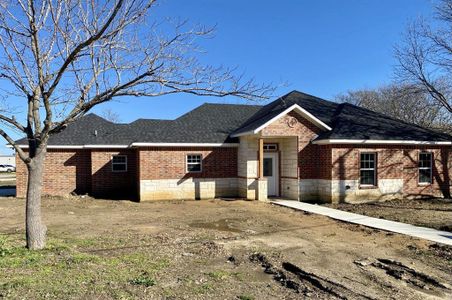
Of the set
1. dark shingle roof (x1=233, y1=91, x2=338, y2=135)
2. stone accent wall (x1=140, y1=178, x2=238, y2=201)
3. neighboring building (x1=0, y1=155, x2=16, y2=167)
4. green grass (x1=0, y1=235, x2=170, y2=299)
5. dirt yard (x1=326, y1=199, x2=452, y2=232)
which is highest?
dark shingle roof (x1=233, y1=91, x2=338, y2=135)

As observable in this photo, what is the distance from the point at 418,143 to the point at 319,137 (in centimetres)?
486

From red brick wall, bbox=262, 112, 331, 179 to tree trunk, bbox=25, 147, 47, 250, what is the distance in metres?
11.5

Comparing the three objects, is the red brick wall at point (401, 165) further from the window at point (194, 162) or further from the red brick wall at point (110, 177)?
the red brick wall at point (110, 177)

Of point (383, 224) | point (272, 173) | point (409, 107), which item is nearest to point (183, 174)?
point (272, 173)

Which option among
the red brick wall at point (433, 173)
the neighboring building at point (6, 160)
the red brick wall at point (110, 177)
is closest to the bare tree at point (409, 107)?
the red brick wall at point (433, 173)

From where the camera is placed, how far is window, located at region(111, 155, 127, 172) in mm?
21875

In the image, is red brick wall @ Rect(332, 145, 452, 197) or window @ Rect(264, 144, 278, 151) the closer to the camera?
red brick wall @ Rect(332, 145, 452, 197)

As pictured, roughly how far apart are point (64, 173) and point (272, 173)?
11137mm

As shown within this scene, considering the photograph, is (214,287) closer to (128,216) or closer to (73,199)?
(128,216)

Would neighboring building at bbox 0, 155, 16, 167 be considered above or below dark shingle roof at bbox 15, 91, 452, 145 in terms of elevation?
below

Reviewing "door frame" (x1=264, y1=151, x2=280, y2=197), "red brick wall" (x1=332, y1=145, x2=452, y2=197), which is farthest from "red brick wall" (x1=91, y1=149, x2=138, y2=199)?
"red brick wall" (x1=332, y1=145, x2=452, y2=197)

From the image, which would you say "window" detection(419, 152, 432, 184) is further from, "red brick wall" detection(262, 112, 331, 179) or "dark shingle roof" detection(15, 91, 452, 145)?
"red brick wall" detection(262, 112, 331, 179)

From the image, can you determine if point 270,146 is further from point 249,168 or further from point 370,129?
point 370,129

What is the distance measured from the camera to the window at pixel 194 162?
1967 cm
